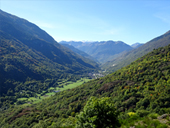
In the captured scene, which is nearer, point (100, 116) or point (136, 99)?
point (100, 116)

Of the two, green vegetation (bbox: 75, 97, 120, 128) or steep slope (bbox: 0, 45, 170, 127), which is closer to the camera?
green vegetation (bbox: 75, 97, 120, 128)

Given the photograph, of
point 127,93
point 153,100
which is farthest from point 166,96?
point 127,93

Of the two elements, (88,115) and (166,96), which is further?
(166,96)

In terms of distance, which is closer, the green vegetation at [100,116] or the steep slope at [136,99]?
the green vegetation at [100,116]

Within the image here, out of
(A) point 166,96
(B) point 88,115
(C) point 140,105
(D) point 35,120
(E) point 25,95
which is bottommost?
(E) point 25,95

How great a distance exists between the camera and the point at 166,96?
5050 cm

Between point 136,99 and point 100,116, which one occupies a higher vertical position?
point 100,116

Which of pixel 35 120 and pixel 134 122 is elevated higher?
pixel 134 122

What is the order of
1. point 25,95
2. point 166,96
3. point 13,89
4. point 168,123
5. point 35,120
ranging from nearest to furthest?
point 168,123, point 166,96, point 35,120, point 25,95, point 13,89

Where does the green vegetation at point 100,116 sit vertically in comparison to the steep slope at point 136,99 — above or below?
above

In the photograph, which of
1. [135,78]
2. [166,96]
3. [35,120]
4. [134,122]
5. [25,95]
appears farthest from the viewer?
[25,95]

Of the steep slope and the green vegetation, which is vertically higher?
the green vegetation

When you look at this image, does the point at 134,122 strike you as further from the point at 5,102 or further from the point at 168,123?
the point at 5,102

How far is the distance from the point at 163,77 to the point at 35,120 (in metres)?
85.2
